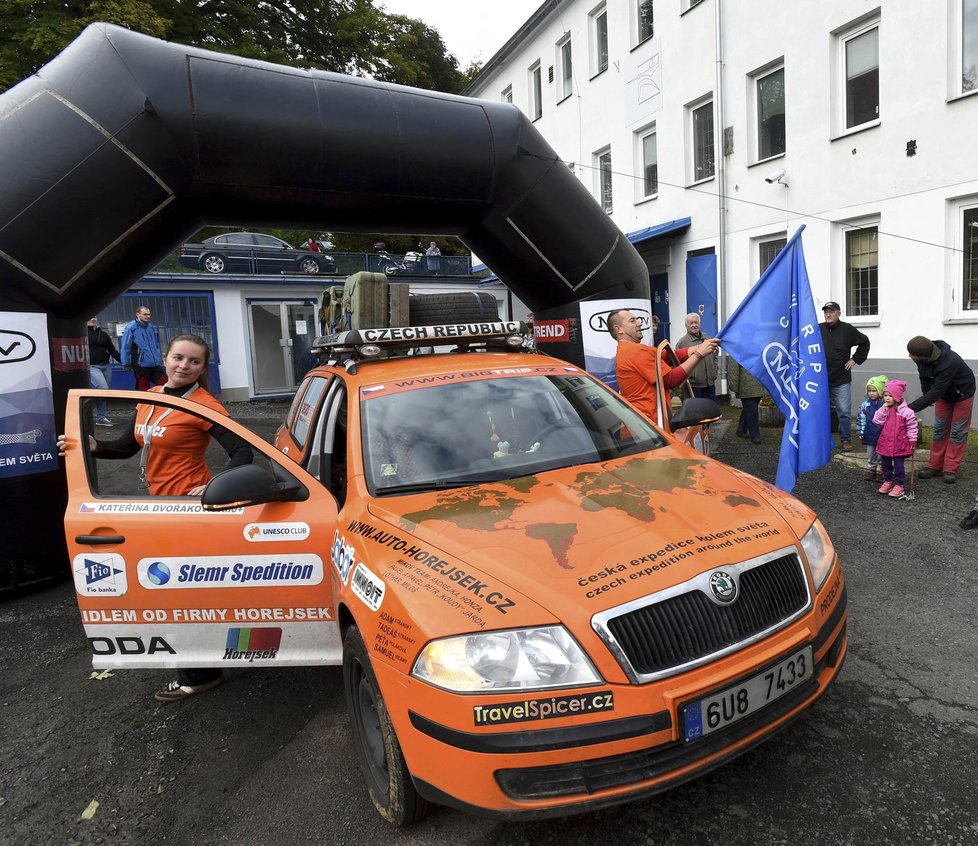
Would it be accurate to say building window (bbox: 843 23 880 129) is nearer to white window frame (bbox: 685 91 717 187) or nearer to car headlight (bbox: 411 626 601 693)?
white window frame (bbox: 685 91 717 187)

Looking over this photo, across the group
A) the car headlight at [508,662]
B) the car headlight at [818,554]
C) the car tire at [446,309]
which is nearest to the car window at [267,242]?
the car tire at [446,309]

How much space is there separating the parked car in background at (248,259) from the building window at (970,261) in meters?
14.7

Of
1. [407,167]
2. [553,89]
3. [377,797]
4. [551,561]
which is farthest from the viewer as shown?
[553,89]

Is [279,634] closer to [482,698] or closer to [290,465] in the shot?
[290,465]

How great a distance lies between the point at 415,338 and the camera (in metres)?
4.03

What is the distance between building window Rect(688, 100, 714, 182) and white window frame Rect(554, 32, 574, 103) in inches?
216

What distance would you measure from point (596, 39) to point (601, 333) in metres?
12.7

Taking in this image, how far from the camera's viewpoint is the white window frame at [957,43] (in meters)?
8.57

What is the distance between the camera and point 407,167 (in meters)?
6.02

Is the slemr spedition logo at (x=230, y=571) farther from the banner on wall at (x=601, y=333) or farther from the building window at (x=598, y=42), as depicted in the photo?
the building window at (x=598, y=42)

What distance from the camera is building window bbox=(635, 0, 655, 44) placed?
571 inches

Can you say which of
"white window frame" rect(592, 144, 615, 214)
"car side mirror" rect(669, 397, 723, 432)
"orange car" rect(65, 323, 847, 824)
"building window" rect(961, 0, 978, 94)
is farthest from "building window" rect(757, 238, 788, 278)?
"orange car" rect(65, 323, 847, 824)

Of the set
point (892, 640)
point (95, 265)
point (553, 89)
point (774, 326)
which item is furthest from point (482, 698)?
point (553, 89)

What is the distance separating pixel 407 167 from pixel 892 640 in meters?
5.20
